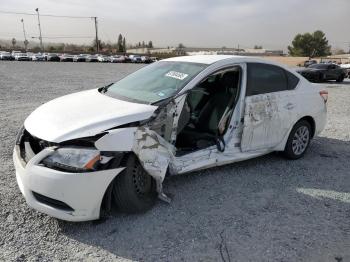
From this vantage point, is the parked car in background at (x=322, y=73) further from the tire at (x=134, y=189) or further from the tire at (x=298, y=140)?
the tire at (x=134, y=189)

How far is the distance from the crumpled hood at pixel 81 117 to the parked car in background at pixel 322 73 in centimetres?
2010

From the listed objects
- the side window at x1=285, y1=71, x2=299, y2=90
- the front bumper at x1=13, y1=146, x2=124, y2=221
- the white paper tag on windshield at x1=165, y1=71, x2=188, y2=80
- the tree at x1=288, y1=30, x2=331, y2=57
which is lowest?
the tree at x1=288, y1=30, x2=331, y2=57

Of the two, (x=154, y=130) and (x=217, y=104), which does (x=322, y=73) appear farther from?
(x=154, y=130)

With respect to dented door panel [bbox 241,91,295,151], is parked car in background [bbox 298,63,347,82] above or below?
below

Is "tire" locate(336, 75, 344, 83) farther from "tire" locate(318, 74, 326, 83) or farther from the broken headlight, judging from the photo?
the broken headlight

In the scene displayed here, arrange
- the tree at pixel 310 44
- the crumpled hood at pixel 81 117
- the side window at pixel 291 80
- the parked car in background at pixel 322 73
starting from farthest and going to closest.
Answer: the tree at pixel 310 44 < the parked car in background at pixel 322 73 < the side window at pixel 291 80 < the crumpled hood at pixel 81 117

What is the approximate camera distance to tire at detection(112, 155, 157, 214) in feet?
11.2

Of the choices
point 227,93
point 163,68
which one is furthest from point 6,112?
point 227,93

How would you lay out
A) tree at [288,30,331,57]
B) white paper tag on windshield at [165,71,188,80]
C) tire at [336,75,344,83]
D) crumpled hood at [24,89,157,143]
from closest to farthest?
crumpled hood at [24,89,157,143] → white paper tag on windshield at [165,71,188,80] → tire at [336,75,344,83] → tree at [288,30,331,57]

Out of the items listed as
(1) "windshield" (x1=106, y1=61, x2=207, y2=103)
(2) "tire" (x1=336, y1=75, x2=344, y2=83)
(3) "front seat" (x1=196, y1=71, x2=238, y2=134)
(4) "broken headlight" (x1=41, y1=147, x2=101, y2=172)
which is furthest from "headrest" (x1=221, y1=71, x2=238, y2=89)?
(2) "tire" (x1=336, y1=75, x2=344, y2=83)

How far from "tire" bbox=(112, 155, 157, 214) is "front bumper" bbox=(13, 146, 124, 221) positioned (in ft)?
0.50

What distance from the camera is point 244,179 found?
15.4ft

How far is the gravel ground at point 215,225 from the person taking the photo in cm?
309

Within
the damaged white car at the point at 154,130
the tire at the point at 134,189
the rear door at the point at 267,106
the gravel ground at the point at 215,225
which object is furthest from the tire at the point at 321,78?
the tire at the point at 134,189
